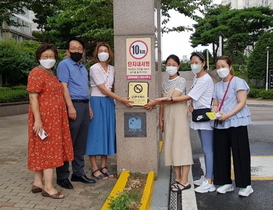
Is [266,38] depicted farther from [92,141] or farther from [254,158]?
[92,141]

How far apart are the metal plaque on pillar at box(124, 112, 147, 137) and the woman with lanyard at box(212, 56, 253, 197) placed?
100cm

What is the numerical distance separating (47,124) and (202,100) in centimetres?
196

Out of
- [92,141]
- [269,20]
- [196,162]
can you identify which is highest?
[269,20]

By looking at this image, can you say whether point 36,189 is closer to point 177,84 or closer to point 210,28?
point 177,84

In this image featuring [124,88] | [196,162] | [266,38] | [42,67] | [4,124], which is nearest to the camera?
[42,67]

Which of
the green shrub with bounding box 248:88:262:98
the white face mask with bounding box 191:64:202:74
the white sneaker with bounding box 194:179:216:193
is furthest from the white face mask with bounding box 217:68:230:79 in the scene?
the green shrub with bounding box 248:88:262:98

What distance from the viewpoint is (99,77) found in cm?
461

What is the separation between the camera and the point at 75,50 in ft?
14.4

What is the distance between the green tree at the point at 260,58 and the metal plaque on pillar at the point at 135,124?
75.8ft

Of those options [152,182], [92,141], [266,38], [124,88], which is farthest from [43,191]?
[266,38]

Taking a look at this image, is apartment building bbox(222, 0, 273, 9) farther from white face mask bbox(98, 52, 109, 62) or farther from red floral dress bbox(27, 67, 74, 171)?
red floral dress bbox(27, 67, 74, 171)

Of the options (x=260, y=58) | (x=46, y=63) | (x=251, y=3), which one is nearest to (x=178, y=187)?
(x=46, y=63)

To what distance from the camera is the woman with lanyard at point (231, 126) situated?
4168mm

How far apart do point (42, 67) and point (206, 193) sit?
8.70ft
